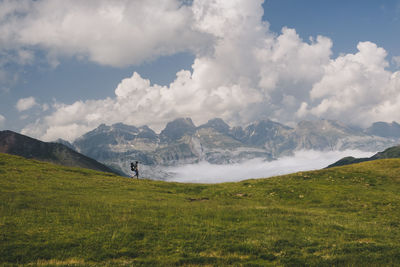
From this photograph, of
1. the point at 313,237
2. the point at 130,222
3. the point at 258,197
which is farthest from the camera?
the point at 258,197

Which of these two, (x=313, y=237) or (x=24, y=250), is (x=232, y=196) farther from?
(x=24, y=250)

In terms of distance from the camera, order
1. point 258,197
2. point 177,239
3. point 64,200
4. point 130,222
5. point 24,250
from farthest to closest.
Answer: point 258,197
point 64,200
point 130,222
point 177,239
point 24,250

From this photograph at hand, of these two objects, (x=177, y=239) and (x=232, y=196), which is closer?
(x=177, y=239)

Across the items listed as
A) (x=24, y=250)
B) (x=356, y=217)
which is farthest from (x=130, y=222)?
(x=356, y=217)

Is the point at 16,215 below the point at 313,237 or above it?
above

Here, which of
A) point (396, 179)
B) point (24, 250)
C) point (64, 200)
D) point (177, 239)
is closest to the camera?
point (24, 250)

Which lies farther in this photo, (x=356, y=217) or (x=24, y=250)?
(x=356, y=217)

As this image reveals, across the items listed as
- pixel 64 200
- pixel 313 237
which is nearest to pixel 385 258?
pixel 313 237

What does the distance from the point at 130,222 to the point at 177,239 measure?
620 cm

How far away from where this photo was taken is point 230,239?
21328mm

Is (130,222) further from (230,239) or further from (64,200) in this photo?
(64,200)

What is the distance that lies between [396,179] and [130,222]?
188 ft

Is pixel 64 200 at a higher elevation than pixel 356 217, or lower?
higher

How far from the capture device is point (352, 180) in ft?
189
